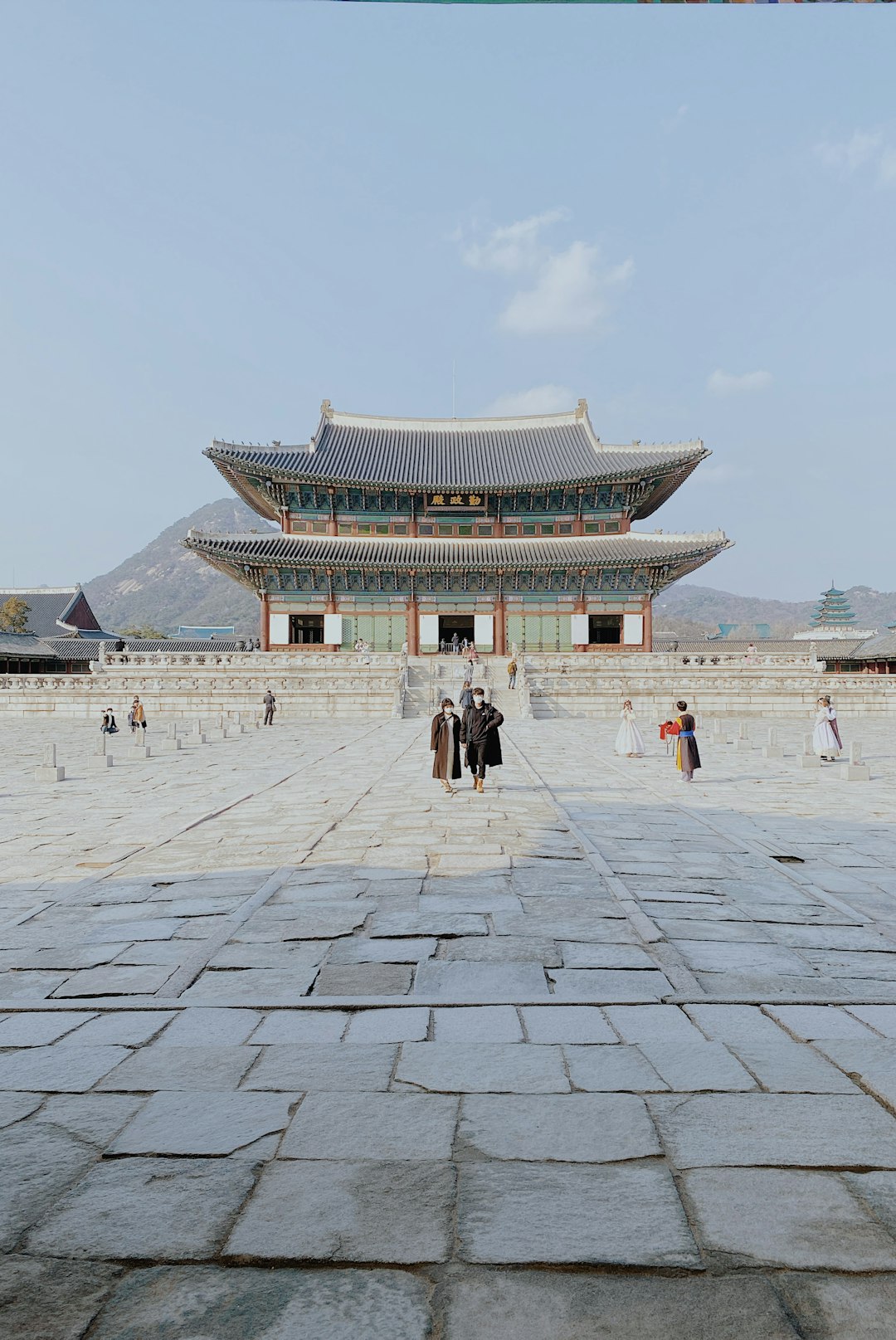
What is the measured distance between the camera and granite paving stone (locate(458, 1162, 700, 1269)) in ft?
6.83

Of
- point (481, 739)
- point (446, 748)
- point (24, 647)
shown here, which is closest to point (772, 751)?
point (481, 739)

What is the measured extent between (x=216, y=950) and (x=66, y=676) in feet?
89.5

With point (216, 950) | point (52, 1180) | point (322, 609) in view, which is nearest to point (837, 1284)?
point (52, 1180)

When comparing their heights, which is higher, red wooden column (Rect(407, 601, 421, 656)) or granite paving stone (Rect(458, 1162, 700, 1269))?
red wooden column (Rect(407, 601, 421, 656))

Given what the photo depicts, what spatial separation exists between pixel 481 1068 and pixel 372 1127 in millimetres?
612

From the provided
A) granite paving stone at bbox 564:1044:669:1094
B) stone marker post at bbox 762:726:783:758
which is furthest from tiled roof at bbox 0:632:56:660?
granite paving stone at bbox 564:1044:669:1094

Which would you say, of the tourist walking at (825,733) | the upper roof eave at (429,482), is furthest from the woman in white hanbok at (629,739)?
the upper roof eave at (429,482)

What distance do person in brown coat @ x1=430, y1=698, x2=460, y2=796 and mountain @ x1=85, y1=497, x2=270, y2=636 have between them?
119466 millimetres

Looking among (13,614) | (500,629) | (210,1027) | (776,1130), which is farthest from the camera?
(13,614)

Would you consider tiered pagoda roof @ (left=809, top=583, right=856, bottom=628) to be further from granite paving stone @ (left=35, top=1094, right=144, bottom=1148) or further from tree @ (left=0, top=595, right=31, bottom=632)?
granite paving stone @ (left=35, top=1094, right=144, bottom=1148)

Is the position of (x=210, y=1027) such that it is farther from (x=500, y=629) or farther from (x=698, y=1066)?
(x=500, y=629)

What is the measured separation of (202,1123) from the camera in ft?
9.12

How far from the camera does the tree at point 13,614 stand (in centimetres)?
4969

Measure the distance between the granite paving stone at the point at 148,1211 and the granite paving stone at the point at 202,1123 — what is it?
0.08 meters
